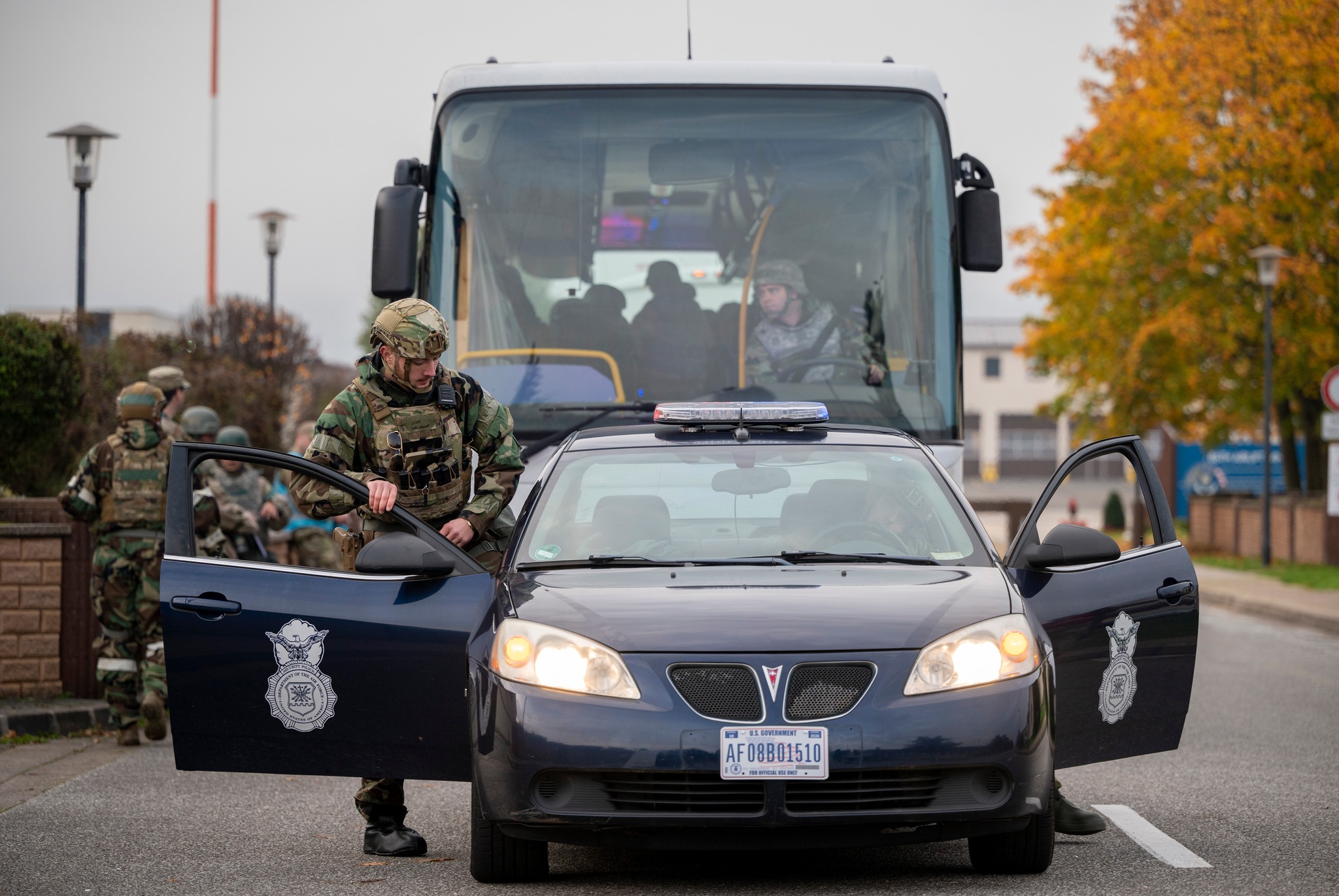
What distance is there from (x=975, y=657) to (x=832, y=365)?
12.3 feet

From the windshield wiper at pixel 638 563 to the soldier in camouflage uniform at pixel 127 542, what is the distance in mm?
3969

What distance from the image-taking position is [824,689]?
4852 millimetres

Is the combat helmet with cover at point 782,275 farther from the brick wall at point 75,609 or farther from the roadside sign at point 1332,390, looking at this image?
the roadside sign at point 1332,390

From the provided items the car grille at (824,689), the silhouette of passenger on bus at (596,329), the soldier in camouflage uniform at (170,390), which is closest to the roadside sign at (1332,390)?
the silhouette of passenger on bus at (596,329)

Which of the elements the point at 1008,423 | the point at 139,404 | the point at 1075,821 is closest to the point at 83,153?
the point at 139,404

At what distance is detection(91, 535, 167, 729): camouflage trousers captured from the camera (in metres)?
8.93

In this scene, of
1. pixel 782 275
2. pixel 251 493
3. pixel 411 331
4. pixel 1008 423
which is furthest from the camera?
pixel 1008 423

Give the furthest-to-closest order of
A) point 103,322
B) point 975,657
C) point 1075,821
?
1. point 103,322
2. point 1075,821
3. point 975,657

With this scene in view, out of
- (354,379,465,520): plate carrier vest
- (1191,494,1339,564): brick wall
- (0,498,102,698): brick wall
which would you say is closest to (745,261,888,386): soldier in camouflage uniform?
(354,379,465,520): plate carrier vest

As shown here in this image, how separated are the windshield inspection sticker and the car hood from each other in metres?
0.49

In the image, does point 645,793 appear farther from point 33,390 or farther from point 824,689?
point 33,390

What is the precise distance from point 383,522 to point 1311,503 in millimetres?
23672

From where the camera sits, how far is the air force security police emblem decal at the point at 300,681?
545 cm

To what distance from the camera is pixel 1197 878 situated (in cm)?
541
